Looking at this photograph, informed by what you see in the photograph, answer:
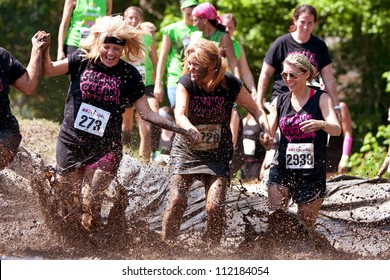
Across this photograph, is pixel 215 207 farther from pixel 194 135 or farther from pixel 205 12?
pixel 205 12

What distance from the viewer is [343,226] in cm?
1045

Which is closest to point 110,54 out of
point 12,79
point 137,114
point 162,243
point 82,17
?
point 12,79

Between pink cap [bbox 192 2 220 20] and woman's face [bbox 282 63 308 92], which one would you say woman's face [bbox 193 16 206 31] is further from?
woman's face [bbox 282 63 308 92]

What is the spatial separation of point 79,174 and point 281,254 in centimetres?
182

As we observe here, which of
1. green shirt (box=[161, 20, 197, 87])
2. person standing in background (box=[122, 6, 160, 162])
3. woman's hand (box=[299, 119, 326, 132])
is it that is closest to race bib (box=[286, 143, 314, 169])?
woman's hand (box=[299, 119, 326, 132])

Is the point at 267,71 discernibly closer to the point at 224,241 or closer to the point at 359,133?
the point at 224,241

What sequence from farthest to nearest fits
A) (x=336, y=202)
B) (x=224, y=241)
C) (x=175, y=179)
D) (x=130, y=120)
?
(x=130, y=120), (x=336, y=202), (x=224, y=241), (x=175, y=179)

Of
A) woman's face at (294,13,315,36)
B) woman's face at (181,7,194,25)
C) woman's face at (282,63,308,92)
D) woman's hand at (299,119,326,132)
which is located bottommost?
woman's face at (181,7,194,25)

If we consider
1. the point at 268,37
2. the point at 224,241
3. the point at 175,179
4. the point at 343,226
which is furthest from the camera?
the point at 268,37

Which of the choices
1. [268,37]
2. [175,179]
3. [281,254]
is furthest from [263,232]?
[268,37]

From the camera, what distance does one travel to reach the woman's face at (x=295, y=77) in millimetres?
9055

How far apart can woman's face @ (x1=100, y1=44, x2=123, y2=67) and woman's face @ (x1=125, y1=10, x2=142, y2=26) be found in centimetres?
355

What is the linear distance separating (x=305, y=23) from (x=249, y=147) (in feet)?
9.24

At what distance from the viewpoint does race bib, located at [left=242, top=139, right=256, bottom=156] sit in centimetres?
1341
